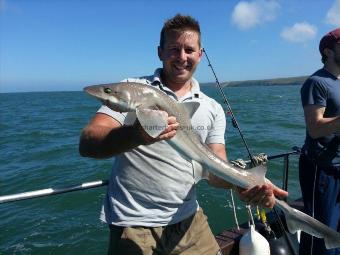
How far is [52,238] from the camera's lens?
953 centimetres

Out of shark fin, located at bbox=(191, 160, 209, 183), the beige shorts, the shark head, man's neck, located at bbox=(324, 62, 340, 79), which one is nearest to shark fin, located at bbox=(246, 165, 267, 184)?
shark fin, located at bbox=(191, 160, 209, 183)

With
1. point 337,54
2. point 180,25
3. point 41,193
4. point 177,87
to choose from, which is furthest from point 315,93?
point 41,193

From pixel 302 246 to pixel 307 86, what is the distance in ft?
7.25

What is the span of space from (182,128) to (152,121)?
555mm

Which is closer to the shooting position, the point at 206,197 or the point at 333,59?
the point at 333,59

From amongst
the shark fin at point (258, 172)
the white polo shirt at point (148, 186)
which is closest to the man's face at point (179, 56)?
the white polo shirt at point (148, 186)

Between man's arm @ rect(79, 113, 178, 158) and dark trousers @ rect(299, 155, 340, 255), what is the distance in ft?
9.61

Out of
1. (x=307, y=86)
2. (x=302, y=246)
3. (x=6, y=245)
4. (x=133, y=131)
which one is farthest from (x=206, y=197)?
(x=133, y=131)

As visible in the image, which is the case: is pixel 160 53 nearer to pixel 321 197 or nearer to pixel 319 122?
pixel 319 122

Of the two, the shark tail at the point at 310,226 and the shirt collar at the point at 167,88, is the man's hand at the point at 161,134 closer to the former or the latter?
the shirt collar at the point at 167,88

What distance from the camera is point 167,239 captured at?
3.47m

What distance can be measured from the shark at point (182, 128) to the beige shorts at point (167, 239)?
21.5 inches

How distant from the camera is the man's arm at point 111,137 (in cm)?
271

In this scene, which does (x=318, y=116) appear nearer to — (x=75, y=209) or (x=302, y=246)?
(x=302, y=246)
